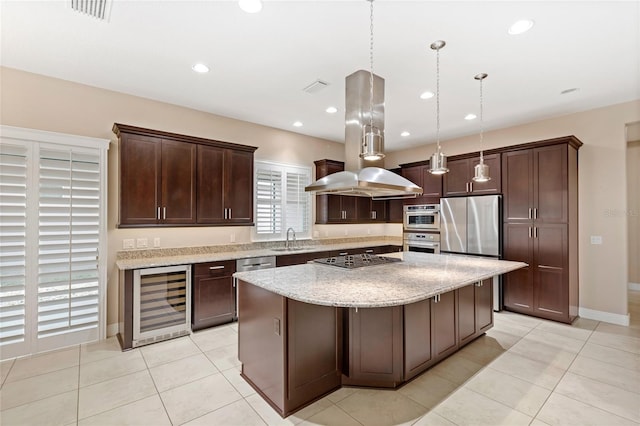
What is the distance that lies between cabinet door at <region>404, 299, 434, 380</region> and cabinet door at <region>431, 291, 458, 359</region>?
90 mm

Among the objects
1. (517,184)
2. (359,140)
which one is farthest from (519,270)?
(359,140)

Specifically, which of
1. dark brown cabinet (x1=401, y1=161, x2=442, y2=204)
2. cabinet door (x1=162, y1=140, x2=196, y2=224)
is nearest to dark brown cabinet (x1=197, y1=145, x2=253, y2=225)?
cabinet door (x1=162, y1=140, x2=196, y2=224)

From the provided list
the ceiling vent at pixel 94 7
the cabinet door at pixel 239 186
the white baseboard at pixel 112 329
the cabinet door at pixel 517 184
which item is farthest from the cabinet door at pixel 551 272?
the white baseboard at pixel 112 329

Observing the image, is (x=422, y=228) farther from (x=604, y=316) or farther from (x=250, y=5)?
(x=250, y=5)

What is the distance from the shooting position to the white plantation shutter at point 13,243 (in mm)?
2922

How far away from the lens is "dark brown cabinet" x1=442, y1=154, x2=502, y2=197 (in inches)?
183

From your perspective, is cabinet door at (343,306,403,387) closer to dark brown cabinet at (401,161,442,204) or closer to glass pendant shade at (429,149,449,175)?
glass pendant shade at (429,149,449,175)

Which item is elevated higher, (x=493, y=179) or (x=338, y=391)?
(x=493, y=179)

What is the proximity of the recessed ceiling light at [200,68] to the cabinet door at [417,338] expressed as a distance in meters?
3.06

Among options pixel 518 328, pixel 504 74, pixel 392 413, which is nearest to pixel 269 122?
pixel 504 74

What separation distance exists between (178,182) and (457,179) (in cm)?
444

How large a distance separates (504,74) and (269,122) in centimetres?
330

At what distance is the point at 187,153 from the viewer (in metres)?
3.92

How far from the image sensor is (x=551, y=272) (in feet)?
13.5
